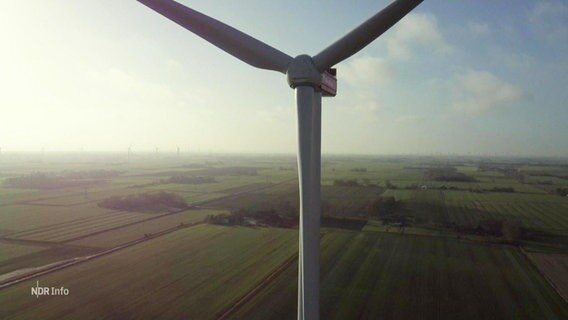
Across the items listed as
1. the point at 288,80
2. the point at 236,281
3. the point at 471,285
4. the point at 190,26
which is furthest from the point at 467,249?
the point at 190,26

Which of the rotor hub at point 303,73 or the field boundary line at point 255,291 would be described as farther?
the field boundary line at point 255,291

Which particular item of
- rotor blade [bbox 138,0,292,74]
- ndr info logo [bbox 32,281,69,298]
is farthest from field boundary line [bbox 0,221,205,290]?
rotor blade [bbox 138,0,292,74]

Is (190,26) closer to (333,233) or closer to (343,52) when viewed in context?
(343,52)

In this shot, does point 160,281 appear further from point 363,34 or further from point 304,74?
point 363,34

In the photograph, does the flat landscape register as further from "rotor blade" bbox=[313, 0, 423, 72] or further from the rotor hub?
"rotor blade" bbox=[313, 0, 423, 72]

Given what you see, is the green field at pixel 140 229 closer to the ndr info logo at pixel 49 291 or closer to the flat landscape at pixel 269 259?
the flat landscape at pixel 269 259

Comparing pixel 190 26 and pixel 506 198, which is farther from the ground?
pixel 190 26

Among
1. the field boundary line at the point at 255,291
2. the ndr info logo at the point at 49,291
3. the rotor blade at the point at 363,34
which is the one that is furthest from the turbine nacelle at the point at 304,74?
the ndr info logo at the point at 49,291
